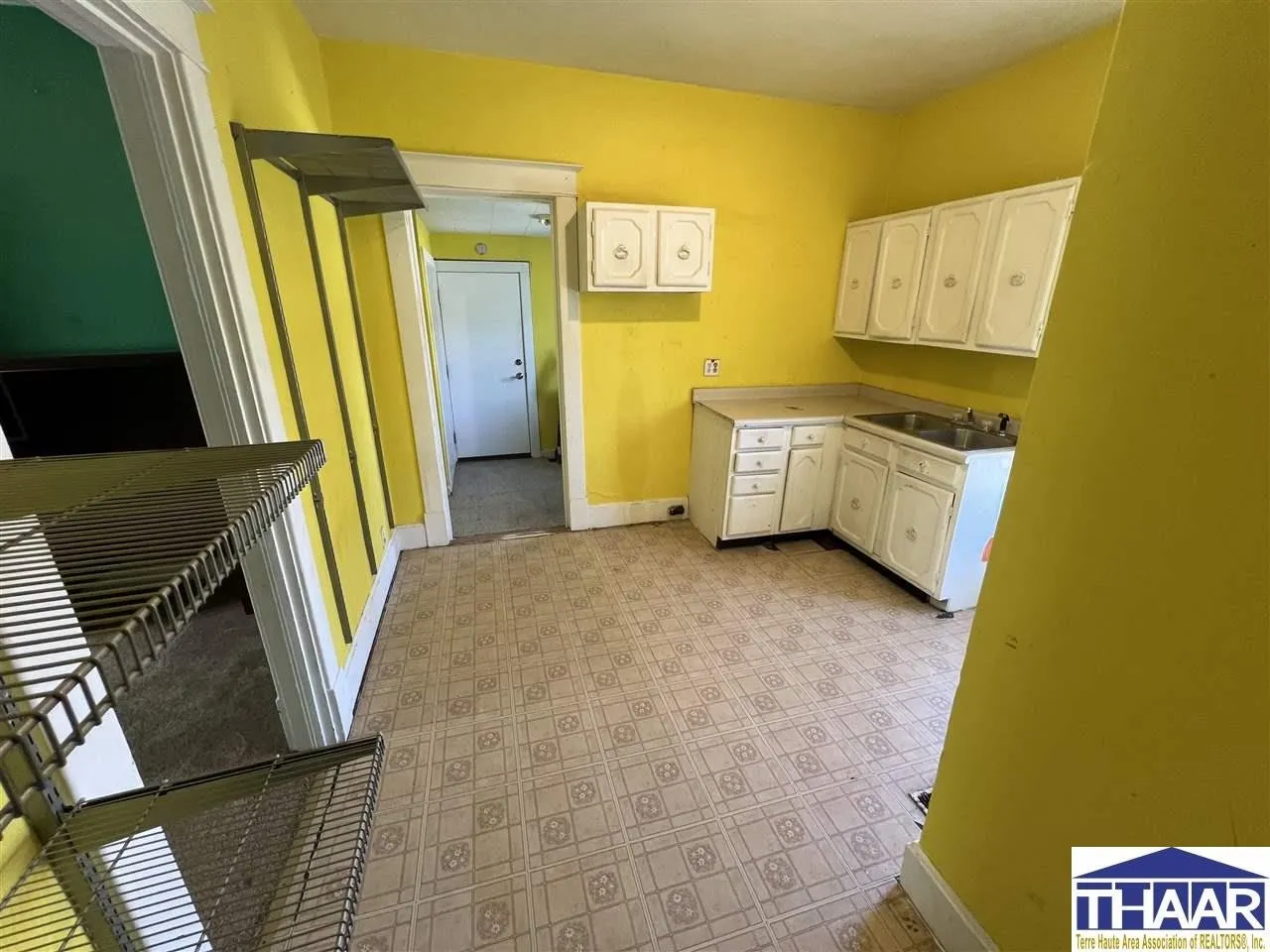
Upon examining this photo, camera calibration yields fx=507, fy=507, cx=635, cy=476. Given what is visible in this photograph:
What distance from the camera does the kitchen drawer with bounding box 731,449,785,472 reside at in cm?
305

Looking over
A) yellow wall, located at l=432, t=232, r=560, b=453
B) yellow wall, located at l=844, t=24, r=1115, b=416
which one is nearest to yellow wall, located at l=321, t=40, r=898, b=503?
yellow wall, located at l=844, t=24, r=1115, b=416

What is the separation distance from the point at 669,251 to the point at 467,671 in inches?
94.7

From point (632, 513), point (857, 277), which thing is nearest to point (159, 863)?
point (632, 513)

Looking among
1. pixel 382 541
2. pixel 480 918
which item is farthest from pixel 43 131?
pixel 480 918

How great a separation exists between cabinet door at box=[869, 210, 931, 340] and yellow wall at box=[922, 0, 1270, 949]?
7.08 ft

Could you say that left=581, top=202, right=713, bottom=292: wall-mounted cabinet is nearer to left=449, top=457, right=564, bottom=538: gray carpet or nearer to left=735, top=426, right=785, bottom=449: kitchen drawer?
left=735, top=426, right=785, bottom=449: kitchen drawer

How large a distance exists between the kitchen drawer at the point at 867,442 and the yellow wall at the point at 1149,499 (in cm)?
183

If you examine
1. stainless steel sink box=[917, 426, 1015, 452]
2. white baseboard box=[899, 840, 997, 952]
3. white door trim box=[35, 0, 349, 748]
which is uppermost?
white door trim box=[35, 0, 349, 748]

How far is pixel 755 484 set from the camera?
3.12 meters

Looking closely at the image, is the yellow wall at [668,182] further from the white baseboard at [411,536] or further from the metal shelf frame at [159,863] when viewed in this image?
the metal shelf frame at [159,863]

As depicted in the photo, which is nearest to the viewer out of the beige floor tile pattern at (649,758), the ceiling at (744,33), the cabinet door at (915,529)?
the beige floor tile pattern at (649,758)

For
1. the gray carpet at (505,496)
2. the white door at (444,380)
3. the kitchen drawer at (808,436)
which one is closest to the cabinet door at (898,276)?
the kitchen drawer at (808,436)

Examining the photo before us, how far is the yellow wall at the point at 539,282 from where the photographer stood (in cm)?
478

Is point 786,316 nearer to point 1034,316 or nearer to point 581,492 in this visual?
point 1034,316
